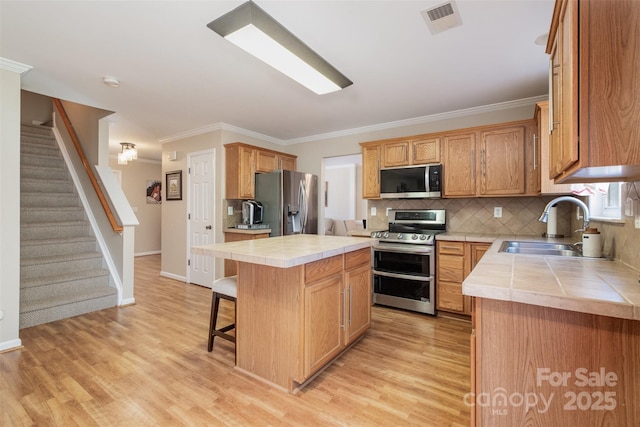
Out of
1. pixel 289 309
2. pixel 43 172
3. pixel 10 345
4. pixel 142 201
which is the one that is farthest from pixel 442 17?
pixel 142 201

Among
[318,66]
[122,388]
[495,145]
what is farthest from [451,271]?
[122,388]

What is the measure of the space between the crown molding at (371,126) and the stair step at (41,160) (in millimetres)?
1467

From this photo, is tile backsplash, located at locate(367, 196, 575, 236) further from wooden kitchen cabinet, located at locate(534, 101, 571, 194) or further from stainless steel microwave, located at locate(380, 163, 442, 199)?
wooden kitchen cabinet, located at locate(534, 101, 571, 194)

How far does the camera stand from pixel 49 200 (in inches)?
165

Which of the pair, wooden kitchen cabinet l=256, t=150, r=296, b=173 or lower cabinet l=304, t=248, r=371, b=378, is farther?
wooden kitchen cabinet l=256, t=150, r=296, b=173

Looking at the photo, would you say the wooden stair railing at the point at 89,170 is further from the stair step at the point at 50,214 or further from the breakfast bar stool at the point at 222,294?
the breakfast bar stool at the point at 222,294

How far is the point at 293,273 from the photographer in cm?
188

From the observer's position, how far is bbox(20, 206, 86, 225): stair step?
3900 mm

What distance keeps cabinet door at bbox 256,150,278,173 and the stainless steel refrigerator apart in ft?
0.49

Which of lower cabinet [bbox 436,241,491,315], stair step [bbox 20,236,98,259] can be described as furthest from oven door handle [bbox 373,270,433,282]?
stair step [bbox 20,236,98,259]

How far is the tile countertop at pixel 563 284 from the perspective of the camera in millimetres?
968

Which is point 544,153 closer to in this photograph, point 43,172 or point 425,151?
point 425,151

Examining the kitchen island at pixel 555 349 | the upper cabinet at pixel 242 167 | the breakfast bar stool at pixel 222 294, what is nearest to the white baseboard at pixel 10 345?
the breakfast bar stool at pixel 222 294

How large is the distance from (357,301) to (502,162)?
2.23 metres
